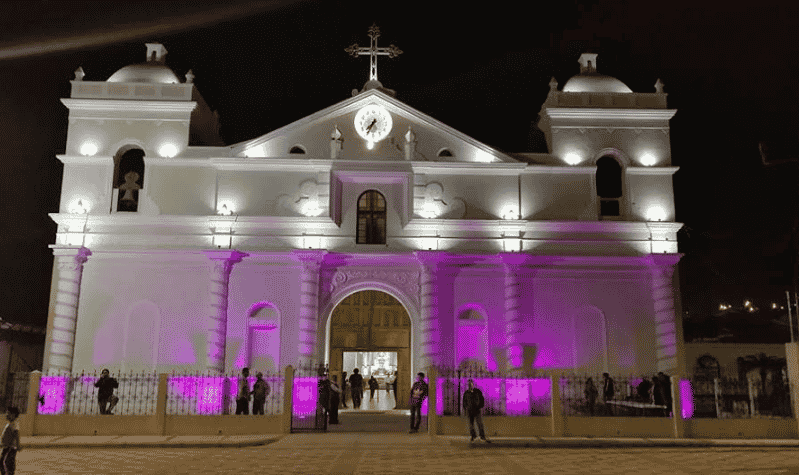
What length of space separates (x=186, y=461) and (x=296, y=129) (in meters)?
14.5

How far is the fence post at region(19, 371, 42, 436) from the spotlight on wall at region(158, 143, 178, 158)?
9.39 metres

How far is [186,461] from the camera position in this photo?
14.9 meters

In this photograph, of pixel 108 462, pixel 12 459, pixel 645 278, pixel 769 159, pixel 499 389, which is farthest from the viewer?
pixel 645 278

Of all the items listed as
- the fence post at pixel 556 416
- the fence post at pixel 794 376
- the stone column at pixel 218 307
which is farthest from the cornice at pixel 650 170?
the stone column at pixel 218 307

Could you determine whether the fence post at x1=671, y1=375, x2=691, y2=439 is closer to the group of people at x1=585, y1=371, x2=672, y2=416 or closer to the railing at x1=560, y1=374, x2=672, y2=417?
the railing at x1=560, y1=374, x2=672, y2=417

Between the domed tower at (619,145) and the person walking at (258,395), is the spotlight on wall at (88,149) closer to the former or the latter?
the person walking at (258,395)

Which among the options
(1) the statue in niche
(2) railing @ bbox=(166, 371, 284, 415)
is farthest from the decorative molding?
(1) the statue in niche

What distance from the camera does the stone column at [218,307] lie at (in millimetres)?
24578

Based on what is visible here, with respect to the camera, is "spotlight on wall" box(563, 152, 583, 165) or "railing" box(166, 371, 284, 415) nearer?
"railing" box(166, 371, 284, 415)

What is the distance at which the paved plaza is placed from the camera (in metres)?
13.6

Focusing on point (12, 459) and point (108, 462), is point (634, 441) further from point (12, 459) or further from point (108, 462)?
point (12, 459)

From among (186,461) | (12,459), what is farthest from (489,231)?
(12,459)

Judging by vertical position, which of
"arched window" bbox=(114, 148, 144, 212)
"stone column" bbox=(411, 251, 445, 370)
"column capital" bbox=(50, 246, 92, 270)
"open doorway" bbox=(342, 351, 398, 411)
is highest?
"arched window" bbox=(114, 148, 144, 212)

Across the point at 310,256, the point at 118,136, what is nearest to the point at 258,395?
the point at 310,256
